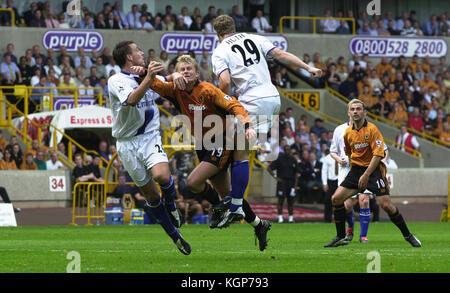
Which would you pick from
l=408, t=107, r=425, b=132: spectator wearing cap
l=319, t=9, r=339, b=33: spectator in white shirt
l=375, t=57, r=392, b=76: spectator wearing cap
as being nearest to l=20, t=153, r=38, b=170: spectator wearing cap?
l=408, t=107, r=425, b=132: spectator wearing cap

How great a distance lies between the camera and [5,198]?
22.8 metres

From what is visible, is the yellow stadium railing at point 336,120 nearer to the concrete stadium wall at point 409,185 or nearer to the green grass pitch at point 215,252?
the concrete stadium wall at point 409,185

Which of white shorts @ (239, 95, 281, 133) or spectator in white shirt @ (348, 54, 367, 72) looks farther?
spectator in white shirt @ (348, 54, 367, 72)

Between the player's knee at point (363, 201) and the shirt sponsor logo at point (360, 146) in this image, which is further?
the player's knee at point (363, 201)

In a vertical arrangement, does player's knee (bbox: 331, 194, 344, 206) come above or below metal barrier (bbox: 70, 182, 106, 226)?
above

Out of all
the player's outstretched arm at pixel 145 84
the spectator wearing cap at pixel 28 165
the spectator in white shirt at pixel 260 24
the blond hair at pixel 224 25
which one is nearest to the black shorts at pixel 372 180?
the blond hair at pixel 224 25

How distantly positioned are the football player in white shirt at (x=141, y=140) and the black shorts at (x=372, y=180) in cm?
375

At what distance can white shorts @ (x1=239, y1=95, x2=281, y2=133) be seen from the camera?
1095 centimetres

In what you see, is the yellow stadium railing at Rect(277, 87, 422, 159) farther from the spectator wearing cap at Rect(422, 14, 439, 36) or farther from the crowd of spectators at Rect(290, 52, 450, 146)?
the spectator wearing cap at Rect(422, 14, 439, 36)

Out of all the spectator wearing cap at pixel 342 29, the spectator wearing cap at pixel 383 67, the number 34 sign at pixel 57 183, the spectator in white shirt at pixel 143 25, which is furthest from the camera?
the spectator wearing cap at pixel 342 29

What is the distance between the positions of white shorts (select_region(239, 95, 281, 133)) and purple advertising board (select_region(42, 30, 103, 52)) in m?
21.5

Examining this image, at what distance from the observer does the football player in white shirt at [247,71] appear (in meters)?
10.9

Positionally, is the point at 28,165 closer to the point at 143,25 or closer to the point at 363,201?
the point at 143,25

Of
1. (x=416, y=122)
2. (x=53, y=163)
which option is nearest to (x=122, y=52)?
(x=53, y=163)
